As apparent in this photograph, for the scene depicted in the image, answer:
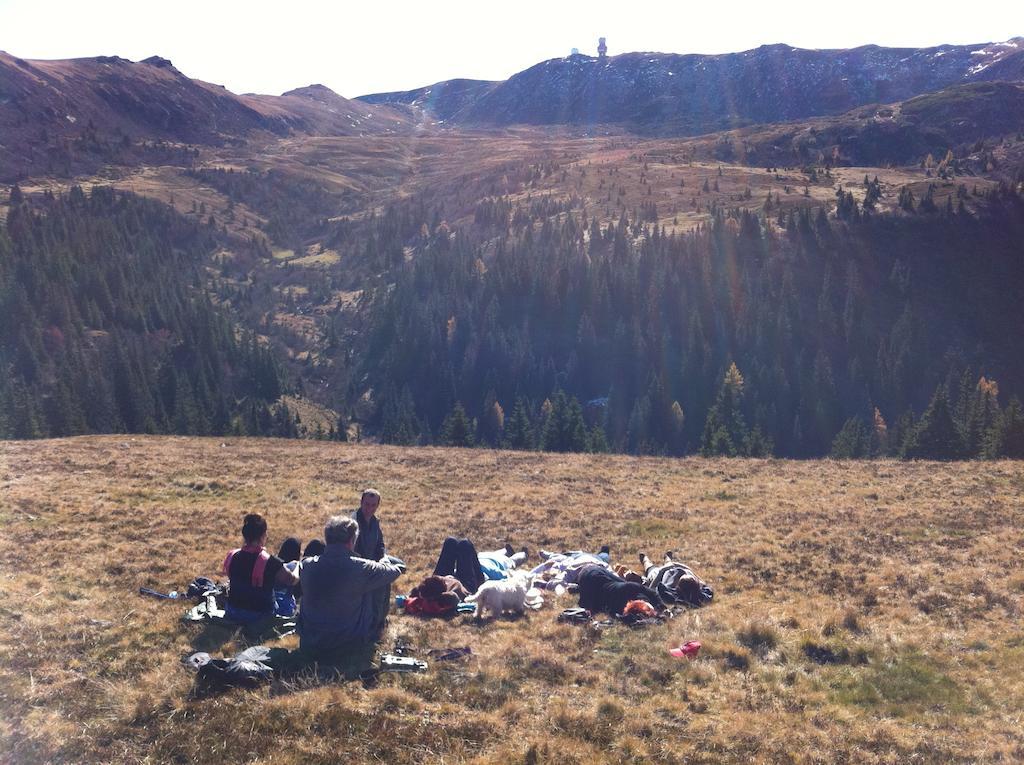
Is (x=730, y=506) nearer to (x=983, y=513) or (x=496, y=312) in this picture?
(x=983, y=513)

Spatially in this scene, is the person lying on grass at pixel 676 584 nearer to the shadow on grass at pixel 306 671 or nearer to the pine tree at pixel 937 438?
the shadow on grass at pixel 306 671

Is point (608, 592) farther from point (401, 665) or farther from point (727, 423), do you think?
point (727, 423)

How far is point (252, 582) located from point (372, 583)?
2802 millimetres

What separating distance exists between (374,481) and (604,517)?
485 inches

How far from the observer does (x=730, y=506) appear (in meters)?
26.7

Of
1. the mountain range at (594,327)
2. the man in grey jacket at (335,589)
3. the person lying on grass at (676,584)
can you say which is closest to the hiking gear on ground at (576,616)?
the person lying on grass at (676,584)

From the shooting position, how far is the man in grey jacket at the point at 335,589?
1063 cm

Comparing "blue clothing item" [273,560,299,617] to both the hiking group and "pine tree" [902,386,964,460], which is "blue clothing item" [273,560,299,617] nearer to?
the hiking group

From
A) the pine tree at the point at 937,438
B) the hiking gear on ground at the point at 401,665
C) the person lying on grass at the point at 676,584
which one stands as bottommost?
the pine tree at the point at 937,438

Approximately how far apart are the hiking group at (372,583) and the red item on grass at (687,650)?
5.42 ft

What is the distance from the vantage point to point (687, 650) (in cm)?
1186

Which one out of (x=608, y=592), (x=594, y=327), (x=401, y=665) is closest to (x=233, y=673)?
(x=401, y=665)

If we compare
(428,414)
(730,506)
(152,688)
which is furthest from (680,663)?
(428,414)

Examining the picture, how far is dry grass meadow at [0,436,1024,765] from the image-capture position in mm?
8484
